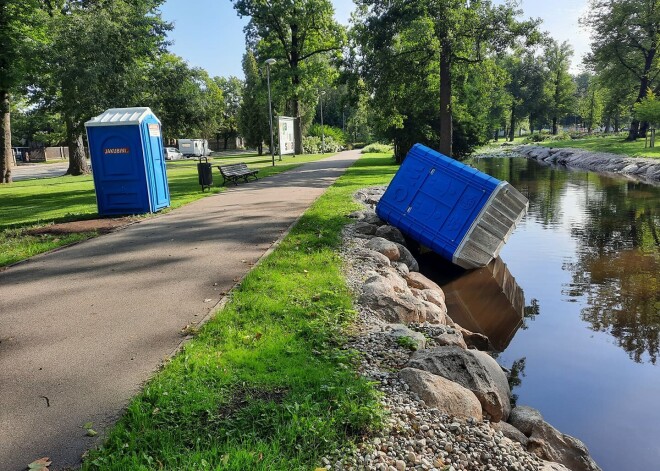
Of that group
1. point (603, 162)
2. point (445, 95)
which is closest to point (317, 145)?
point (603, 162)

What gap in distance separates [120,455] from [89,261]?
600 centimetres

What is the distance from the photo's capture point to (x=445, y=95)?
23734 mm

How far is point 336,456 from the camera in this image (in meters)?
3.37

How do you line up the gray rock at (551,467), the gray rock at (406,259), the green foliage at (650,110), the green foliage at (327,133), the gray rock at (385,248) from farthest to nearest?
1. the green foliage at (327,133)
2. the green foliage at (650,110)
3. the gray rock at (406,259)
4. the gray rock at (385,248)
5. the gray rock at (551,467)

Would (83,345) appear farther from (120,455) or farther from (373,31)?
(373,31)

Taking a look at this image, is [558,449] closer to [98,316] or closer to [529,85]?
[98,316]

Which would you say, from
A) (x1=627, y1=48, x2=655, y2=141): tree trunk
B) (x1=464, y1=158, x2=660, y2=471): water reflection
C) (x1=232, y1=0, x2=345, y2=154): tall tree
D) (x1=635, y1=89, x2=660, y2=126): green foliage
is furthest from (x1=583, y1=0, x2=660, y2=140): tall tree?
(x1=464, y1=158, x2=660, y2=471): water reflection

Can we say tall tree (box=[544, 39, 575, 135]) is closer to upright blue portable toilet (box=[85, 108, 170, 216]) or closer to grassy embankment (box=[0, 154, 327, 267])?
grassy embankment (box=[0, 154, 327, 267])

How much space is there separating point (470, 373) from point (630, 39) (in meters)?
53.0

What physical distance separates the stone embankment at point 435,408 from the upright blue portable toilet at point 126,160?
8.02 metres

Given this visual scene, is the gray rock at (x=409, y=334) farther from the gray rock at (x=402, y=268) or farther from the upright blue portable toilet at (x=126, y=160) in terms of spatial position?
the upright blue portable toilet at (x=126, y=160)

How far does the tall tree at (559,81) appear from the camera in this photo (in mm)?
77625

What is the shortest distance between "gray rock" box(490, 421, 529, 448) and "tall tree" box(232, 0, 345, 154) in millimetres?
41389

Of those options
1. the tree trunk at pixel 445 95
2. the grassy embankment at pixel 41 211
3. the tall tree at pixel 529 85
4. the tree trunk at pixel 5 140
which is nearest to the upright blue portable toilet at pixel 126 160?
the grassy embankment at pixel 41 211
